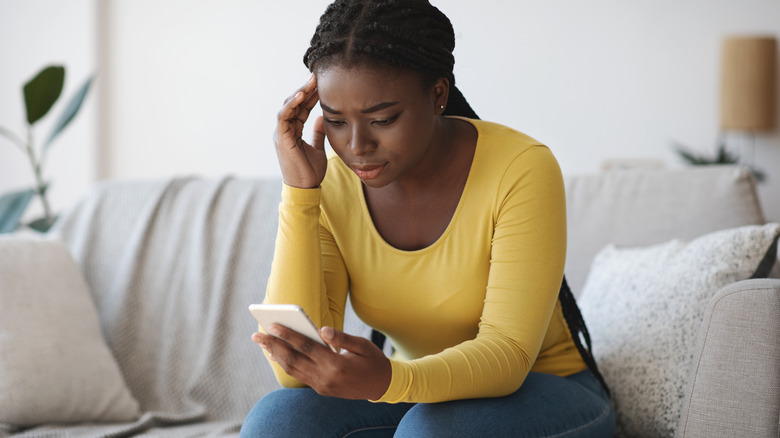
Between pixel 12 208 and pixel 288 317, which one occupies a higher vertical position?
pixel 288 317

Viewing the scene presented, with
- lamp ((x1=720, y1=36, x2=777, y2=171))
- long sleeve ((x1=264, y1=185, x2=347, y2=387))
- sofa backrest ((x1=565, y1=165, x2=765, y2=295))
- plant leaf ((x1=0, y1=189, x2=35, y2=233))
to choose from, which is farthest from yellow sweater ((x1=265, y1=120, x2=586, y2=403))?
lamp ((x1=720, y1=36, x2=777, y2=171))

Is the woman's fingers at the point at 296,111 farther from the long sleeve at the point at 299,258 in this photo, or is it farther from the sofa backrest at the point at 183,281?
the sofa backrest at the point at 183,281

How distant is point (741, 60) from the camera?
2.76m

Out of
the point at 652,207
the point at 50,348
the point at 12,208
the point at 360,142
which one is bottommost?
the point at 50,348

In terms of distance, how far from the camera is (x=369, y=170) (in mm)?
1025

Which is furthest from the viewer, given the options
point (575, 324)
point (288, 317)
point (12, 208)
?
point (12, 208)

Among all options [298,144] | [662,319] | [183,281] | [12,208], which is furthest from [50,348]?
[662,319]

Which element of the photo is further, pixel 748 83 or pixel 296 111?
pixel 748 83

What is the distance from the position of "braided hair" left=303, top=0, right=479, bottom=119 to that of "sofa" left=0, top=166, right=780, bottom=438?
0.54m

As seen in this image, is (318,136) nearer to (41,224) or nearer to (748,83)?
(41,224)

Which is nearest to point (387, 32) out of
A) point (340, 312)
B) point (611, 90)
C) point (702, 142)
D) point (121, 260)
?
point (340, 312)

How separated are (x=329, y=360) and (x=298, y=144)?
1.26ft

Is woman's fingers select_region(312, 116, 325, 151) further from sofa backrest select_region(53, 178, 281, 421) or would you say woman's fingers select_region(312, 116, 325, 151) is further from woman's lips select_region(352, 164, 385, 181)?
sofa backrest select_region(53, 178, 281, 421)

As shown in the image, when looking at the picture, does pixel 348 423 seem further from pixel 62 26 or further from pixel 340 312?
pixel 62 26
